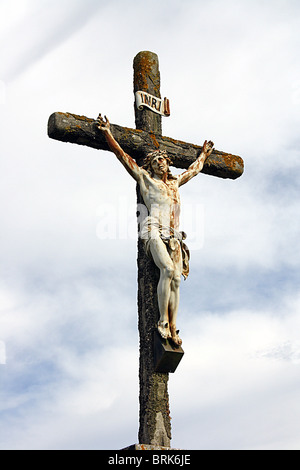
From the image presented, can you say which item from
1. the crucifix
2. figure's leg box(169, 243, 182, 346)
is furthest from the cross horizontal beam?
figure's leg box(169, 243, 182, 346)

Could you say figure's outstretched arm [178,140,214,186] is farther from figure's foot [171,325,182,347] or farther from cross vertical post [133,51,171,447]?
figure's foot [171,325,182,347]

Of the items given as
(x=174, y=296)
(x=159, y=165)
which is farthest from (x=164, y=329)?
(x=159, y=165)

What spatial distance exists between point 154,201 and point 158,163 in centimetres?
51

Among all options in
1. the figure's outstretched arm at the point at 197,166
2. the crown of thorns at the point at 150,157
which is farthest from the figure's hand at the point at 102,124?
the figure's outstretched arm at the point at 197,166

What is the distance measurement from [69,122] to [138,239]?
157 centimetres

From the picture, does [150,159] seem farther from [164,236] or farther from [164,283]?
[164,283]

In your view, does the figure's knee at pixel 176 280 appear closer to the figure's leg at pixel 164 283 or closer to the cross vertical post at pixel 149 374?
the figure's leg at pixel 164 283

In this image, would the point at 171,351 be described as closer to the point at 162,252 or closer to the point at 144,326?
the point at 144,326

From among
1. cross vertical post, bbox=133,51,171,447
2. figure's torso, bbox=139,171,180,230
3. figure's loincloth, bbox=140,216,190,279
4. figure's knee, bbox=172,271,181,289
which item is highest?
figure's torso, bbox=139,171,180,230

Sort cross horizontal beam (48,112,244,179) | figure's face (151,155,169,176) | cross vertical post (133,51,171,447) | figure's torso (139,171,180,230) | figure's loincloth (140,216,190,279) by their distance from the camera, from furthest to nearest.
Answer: figure's face (151,155,169,176) → cross horizontal beam (48,112,244,179) → figure's torso (139,171,180,230) → figure's loincloth (140,216,190,279) → cross vertical post (133,51,171,447)

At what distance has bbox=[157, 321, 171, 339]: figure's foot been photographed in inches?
288

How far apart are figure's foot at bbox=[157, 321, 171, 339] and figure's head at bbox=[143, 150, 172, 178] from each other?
180 cm

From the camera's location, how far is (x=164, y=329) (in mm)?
7371
